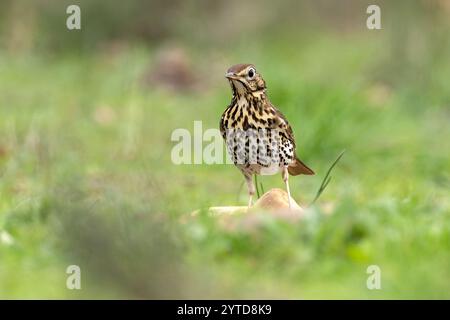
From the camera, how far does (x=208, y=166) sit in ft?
28.8

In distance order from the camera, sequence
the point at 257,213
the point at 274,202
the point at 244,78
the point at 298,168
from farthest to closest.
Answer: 1. the point at 298,168
2. the point at 244,78
3. the point at 274,202
4. the point at 257,213

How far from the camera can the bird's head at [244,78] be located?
219 inches

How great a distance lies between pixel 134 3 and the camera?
1414 cm

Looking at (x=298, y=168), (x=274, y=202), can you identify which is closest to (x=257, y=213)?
(x=274, y=202)

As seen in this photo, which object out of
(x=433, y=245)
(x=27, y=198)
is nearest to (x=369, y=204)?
(x=433, y=245)

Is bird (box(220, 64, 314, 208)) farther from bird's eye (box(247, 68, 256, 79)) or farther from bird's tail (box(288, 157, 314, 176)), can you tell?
bird's tail (box(288, 157, 314, 176))

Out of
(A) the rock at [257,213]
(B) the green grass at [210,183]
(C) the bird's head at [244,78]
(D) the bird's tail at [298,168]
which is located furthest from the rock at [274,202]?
(D) the bird's tail at [298,168]

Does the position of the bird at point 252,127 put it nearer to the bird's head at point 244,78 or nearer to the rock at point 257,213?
the bird's head at point 244,78

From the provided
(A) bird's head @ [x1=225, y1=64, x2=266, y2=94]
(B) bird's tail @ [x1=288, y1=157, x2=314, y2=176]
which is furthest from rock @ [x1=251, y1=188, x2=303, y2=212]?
(B) bird's tail @ [x1=288, y1=157, x2=314, y2=176]

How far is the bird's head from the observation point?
219 inches

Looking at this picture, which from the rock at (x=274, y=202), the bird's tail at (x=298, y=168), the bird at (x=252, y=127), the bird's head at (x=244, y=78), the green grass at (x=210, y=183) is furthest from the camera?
the bird's tail at (x=298, y=168)

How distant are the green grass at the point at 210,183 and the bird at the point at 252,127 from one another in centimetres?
38

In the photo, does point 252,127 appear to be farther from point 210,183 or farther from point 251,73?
point 210,183

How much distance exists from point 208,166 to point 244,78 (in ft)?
10.6
